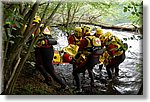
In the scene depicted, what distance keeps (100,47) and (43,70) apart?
476 mm

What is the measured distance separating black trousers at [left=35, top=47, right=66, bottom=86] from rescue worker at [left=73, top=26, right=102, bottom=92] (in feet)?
0.45

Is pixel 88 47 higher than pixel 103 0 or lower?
lower

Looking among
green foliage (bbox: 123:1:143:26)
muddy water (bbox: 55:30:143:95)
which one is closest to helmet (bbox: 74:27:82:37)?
muddy water (bbox: 55:30:143:95)

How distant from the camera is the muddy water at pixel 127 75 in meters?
3.85

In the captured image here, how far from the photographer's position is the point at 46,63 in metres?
3.88

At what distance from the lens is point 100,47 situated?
3.86m

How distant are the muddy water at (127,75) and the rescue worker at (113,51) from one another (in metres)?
0.03

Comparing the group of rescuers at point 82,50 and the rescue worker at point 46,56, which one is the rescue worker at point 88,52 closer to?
the group of rescuers at point 82,50

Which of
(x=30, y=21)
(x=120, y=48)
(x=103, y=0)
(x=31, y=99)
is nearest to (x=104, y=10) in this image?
(x=103, y=0)

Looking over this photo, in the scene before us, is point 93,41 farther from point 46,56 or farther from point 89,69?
point 46,56

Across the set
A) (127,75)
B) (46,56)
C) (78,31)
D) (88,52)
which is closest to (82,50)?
(88,52)

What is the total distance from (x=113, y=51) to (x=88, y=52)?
7.7 inches

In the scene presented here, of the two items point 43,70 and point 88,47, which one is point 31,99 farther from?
point 88,47

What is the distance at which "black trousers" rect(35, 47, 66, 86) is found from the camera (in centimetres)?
388
